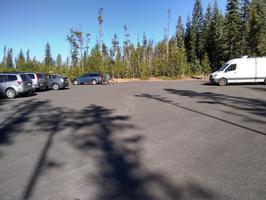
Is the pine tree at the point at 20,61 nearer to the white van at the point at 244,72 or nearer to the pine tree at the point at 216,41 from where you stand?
the pine tree at the point at 216,41

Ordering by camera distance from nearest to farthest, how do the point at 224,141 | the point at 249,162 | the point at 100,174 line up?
the point at 100,174 → the point at 249,162 → the point at 224,141

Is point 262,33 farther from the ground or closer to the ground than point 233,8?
closer to the ground

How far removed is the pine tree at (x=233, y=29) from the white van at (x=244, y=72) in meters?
34.8

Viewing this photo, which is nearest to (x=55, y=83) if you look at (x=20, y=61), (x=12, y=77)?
(x=12, y=77)

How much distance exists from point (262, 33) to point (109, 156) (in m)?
58.2

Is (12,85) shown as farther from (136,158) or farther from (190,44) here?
(190,44)

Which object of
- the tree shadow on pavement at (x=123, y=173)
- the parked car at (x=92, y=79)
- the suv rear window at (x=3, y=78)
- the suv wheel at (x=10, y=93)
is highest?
the suv rear window at (x=3, y=78)

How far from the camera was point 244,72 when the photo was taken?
2628 centimetres

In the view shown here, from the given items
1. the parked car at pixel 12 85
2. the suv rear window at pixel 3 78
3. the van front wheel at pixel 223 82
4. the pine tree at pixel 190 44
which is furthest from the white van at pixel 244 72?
the pine tree at pixel 190 44

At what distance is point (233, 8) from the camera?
57.9 metres

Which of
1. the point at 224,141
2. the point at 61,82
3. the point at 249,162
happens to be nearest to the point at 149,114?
the point at 224,141

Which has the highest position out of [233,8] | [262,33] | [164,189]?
[233,8]

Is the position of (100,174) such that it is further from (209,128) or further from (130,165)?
(209,128)

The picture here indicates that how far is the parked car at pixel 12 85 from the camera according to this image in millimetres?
21281
